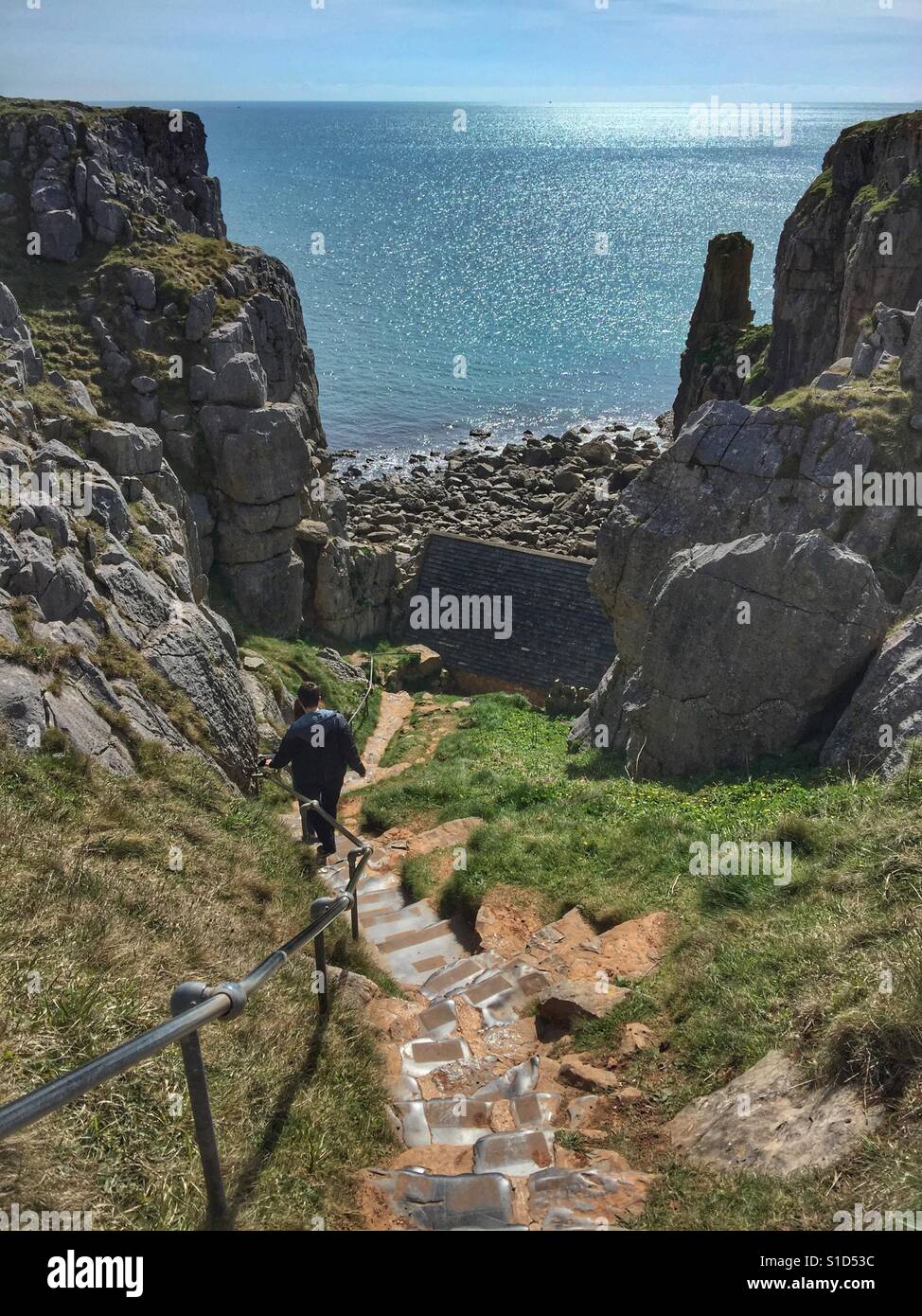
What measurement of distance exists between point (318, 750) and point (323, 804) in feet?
2.39

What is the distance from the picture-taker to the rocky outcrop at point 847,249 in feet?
124

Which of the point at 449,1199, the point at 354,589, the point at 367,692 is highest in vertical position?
the point at 449,1199

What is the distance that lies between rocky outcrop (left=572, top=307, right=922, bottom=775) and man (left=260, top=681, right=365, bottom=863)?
6.14 metres

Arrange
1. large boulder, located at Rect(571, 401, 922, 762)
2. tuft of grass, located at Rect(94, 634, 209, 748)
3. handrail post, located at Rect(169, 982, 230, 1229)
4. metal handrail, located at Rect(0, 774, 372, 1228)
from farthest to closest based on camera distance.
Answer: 1. large boulder, located at Rect(571, 401, 922, 762)
2. tuft of grass, located at Rect(94, 634, 209, 748)
3. handrail post, located at Rect(169, 982, 230, 1229)
4. metal handrail, located at Rect(0, 774, 372, 1228)

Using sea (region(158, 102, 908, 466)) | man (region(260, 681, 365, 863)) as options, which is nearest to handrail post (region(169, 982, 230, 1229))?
man (region(260, 681, 365, 863))

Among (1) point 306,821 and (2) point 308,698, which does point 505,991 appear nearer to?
(1) point 306,821

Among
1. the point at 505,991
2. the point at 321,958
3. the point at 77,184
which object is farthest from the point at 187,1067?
the point at 77,184

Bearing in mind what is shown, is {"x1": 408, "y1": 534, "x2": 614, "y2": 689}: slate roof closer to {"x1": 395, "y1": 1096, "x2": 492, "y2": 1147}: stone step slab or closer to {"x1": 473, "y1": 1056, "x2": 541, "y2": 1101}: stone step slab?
{"x1": 473, "y1": 1056, "x2": 541, "y2": 1101}: stone step slab

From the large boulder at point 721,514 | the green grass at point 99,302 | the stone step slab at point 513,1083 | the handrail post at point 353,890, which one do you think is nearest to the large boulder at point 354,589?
the green grass at point 99,302

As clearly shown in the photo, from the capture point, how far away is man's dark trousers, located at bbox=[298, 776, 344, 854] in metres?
11.6

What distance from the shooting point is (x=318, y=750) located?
11.5 meters

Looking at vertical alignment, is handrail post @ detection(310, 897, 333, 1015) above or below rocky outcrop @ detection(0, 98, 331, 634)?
below

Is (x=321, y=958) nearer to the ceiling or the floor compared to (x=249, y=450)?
nearer to the floor

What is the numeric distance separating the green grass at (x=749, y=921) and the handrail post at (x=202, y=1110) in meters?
2.21
